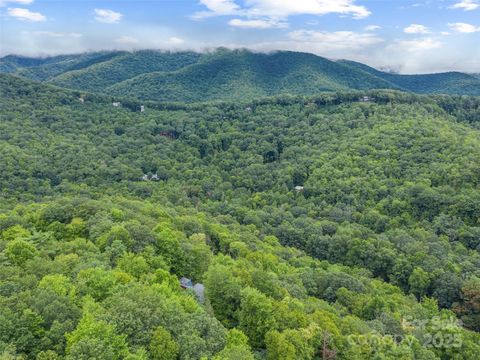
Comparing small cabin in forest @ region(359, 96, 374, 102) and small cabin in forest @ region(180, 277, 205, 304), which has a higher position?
small cabin in forest @ region(359, 96, 374, 102)

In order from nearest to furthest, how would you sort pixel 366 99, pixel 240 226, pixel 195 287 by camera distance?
pixel 195 287 < pixel 240 226 < pixel 366 99

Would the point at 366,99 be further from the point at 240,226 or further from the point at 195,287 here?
the point at 195,287

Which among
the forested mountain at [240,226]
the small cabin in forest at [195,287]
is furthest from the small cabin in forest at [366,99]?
the small cabin in forest at [195,287]

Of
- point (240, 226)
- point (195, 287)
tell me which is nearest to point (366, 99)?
point (240, 226)

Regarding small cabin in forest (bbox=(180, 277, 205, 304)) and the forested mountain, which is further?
small cabin in forest (bbox=(180, 277, 205, 304))

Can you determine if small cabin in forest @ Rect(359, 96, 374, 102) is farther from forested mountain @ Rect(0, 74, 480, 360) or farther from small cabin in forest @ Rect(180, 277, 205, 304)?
small cabin in forest @ Rect(180, 277, 205, 304)

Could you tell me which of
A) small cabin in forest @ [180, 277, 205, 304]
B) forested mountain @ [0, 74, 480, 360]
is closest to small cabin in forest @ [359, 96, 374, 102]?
forested mountain @ [0, 74, 480, 360]

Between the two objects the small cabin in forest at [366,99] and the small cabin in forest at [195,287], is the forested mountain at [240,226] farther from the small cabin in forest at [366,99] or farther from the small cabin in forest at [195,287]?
the small cabin in forest at [366,99]

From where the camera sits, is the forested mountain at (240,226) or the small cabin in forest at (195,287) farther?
the small cabin in forest at (195,287)

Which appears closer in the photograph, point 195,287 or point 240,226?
point 195,287
